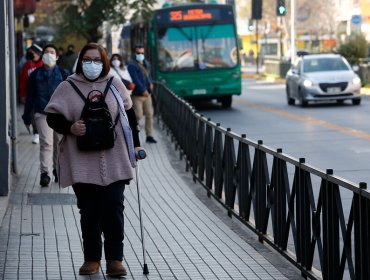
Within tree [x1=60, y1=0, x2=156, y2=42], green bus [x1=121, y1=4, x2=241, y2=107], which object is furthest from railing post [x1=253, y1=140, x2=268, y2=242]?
green bus [x1=121, y1=4, x2=241, y2=107]

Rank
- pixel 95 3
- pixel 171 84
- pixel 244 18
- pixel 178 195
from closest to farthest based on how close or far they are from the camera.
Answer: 1. pixel 178 195
2. pixel 95 3
3. pixel 171 84
4. pixel 244 18

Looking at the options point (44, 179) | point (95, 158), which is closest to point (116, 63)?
point (44, 179)

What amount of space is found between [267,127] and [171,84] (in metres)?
7.76

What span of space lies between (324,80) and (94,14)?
23.7 ft

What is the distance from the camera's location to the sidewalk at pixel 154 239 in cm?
926

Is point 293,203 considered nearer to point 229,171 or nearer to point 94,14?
point 229,171

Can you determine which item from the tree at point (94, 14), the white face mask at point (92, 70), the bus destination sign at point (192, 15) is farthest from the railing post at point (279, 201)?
the bus destination sign at point (192, 15)

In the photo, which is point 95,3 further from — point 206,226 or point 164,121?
point 206,226

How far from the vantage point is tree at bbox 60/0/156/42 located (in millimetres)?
31641

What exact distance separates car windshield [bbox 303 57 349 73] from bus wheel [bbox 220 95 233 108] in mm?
2810

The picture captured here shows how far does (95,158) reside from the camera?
343 inches

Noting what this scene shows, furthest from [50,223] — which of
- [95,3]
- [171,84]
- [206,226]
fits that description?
[171,84]

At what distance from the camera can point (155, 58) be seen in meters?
35.6

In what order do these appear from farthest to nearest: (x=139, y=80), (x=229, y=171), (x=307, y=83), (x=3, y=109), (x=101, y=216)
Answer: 1. (x=307, y=83)
2. (x=139, y=80)
3. (x=3, y=109)
4. (x=229, y=171)
5. (x=101, y=216)
